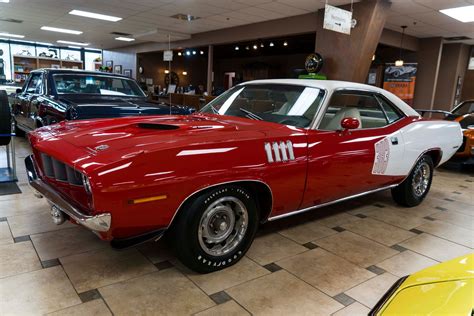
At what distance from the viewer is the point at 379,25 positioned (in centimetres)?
819

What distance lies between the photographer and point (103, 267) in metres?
2.45

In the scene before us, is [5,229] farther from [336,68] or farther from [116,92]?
[336,68]

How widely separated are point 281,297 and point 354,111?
200 cm

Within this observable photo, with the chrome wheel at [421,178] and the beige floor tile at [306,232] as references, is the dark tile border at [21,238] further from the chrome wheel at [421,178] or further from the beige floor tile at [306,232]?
the chrome wheel at [421,178]

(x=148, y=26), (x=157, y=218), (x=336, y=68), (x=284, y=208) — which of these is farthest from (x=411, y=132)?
(x=148, y=26)

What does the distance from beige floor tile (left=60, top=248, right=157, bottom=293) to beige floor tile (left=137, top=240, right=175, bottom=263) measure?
0.05 metres

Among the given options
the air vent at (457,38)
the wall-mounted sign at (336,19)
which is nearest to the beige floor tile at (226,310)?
the wall-mounted sign at (336,19)

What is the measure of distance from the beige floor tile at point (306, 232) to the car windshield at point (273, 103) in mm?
1043

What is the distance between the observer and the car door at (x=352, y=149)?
284 cm

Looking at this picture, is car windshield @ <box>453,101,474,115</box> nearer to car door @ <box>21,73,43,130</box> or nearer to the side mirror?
the side mirror

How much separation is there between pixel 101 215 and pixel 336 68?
8000 mm

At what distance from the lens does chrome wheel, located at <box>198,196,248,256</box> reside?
2332 millimetres

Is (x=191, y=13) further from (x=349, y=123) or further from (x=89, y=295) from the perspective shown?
(x=89, y=295)

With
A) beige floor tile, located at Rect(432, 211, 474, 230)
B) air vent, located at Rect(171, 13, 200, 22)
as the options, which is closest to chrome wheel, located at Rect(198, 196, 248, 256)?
beige floor tile, located at Rect(432, 211, 474, 230)
